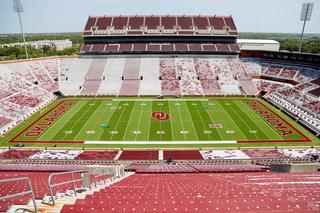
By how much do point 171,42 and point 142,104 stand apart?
101 feet

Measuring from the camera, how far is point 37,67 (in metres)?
61.8

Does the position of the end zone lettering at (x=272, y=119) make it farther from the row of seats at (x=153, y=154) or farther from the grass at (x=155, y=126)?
the row of seats at (x=153, y=154)

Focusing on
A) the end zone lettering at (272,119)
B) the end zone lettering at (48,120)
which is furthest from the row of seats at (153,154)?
the end zone lettering at (272,119)

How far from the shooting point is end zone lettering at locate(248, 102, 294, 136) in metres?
35.9

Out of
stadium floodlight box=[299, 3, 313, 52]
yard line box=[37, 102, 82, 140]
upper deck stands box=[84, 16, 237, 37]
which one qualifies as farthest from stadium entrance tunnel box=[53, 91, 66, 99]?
stadium floodlight box=[299, 3, 313, 52]

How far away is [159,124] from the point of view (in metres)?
38.6

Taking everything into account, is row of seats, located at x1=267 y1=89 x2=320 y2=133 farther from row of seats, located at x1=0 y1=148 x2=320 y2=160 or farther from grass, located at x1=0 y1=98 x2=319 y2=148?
row of seats, located at x1=0 y1=148 x2=320 y2=160

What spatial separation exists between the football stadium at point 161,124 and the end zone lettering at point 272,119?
20 cm

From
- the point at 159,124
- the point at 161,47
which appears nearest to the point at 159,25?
the point at 161,47

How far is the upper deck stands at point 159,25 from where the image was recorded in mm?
72125

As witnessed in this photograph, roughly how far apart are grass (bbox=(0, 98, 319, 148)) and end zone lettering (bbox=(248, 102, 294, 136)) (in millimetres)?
433

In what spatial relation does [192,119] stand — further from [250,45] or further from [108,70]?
[250,45]

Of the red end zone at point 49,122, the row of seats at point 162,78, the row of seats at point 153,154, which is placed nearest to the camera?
the row of seats at point 153,154

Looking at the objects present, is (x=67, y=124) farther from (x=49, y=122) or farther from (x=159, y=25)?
(x=159, y=25)
